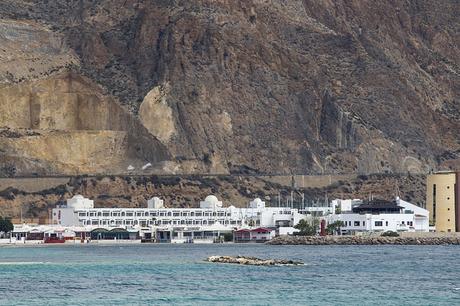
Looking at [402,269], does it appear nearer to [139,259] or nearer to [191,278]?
Result: [191,278]

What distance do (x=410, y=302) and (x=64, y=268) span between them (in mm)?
38282

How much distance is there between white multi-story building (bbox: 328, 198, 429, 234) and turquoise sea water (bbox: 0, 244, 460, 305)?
3995 centimetres

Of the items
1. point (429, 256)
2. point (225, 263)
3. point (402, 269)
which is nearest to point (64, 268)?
point (225, 263)

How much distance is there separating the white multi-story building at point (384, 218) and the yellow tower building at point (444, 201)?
4.95 feet

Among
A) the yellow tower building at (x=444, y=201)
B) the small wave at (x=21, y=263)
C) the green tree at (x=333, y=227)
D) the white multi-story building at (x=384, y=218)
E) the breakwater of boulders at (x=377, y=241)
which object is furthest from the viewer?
the green tree at (x=333, y=227)

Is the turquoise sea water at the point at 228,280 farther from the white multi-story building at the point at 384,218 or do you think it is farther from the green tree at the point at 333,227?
the green tree at the point at 333,227

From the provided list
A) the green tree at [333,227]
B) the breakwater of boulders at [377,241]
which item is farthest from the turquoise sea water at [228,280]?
the green tree at [333,227]

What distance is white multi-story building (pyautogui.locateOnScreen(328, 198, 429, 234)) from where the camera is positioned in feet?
634

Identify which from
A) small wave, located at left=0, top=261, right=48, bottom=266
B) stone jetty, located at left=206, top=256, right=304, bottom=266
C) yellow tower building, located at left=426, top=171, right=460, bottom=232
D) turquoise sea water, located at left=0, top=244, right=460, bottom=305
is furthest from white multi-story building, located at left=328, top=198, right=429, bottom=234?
small wave, located at left=0, top=261, right=48, bottom=266

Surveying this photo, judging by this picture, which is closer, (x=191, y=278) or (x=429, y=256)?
(x=191, y=278)

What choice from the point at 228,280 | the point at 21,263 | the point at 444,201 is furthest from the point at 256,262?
the point at 444,201

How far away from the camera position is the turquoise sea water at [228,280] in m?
96.8

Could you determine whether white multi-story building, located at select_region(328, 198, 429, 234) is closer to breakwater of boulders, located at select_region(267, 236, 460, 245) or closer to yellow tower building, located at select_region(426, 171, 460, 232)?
yellow tower building, located at select_region(426, 171, 460, 232)

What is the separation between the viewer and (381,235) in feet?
609
